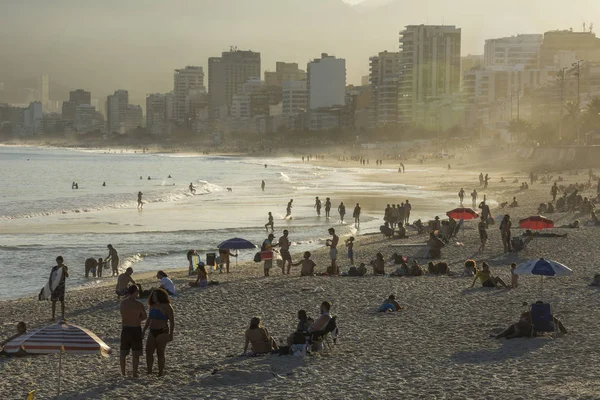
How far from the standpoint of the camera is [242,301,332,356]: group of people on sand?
13.3 metres

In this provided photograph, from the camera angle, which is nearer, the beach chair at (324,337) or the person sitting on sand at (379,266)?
the beach chair at (324,337)

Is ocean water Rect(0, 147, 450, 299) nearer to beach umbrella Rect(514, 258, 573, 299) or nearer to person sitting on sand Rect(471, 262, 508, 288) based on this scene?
person sitting on sand Rect(471, 262, 508, 288)

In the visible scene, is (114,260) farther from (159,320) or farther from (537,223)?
(159,320)

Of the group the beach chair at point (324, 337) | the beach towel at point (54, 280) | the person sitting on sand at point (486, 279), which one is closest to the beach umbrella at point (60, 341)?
the beach chair at point (324, 337)

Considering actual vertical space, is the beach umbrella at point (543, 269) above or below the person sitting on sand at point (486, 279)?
above

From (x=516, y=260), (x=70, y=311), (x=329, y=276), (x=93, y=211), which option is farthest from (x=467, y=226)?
(x=93, y=211)

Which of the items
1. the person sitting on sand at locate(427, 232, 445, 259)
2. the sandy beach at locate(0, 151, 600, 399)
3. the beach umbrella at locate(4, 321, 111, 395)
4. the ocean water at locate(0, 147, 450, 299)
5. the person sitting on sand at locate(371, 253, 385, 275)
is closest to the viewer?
the beach umbrella at locate(4, 321, 111, 395)

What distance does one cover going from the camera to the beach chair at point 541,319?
1403 cm

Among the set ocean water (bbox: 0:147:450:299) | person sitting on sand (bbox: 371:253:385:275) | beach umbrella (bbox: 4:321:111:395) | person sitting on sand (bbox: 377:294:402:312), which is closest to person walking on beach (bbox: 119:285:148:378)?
beach umbrella (bbox: 4:321:111:395)

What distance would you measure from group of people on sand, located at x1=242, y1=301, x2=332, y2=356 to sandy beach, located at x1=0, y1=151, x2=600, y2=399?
270mm

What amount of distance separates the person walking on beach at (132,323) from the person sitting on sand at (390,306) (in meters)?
6.17

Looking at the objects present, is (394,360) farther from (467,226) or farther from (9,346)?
(467,226)

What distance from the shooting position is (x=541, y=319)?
1405cm

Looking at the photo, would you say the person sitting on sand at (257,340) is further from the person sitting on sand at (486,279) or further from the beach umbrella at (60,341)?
the person sitting on sand at (486,279)
